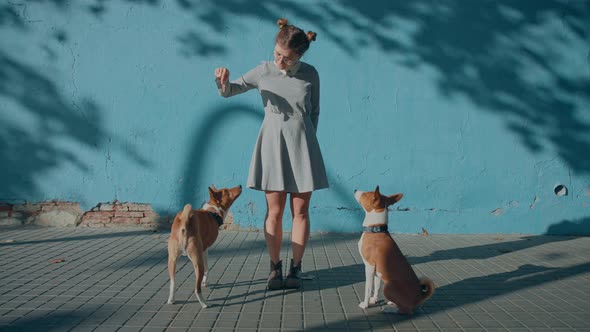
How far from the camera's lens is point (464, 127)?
679 centimetres

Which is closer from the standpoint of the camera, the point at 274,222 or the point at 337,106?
the point at 274,222

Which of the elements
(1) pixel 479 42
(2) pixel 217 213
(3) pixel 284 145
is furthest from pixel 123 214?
(1) pixel 479 42

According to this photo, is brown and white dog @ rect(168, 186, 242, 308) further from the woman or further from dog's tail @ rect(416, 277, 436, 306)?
dog's tail @ rect(416, 277, 436, 306)

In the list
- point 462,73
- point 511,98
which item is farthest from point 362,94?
point 511,98

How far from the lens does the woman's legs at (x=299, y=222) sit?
4.35 meters

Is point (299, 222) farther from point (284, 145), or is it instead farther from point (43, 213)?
point (43, 213)

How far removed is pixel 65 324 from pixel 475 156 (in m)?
5.22

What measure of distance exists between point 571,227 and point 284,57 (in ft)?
16.0

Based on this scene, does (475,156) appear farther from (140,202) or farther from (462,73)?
(140,202)

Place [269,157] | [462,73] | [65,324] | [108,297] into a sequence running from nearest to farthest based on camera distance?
[65,324] < [108,297] < [269,157] < [462,73]

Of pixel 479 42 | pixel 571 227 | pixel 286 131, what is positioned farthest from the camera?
pixel 571 227

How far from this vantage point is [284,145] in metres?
4.27

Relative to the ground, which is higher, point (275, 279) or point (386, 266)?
point (386, 266)

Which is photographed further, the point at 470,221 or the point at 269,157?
the point at 470,221
